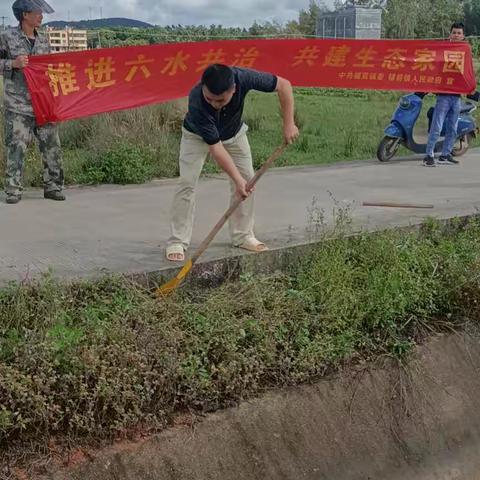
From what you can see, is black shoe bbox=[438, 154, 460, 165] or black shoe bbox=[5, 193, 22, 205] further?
black shoe bbox=[438, 154, 460, 165]

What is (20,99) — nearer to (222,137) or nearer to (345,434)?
(222,137)

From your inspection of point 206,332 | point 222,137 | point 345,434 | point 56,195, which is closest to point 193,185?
point 222,137

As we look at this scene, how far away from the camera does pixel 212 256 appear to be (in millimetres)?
4555

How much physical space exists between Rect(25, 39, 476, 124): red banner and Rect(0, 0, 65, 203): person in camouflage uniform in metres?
0.09

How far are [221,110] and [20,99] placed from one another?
7.85 ft

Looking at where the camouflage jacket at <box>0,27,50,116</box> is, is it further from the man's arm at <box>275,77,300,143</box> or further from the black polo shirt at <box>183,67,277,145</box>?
the man's arm at <box>275,77,300,143</box>

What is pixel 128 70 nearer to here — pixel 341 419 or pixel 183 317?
pixel 183 317

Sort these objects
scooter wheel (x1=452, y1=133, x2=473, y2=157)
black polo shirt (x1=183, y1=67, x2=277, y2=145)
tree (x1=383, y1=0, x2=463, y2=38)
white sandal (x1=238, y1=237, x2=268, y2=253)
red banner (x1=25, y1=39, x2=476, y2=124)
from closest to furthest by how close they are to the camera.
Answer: black polo shirt (x1=183, y1=67, x2=277, y2=145) < white sandal (x1=238, y1=237, x2=268, y2=253) < red banner (x1=25, y1=39, x2=476, y2=124) < scooter wheel (x1=452, y1=133, x2=473, y2=157) < tree (x1=383, y1=0, x2=463, y2=38)

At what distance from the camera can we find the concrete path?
4527 mm

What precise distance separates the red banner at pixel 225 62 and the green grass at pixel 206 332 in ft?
9.46

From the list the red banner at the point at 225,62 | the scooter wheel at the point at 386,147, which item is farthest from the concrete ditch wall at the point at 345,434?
the scooter wheel at the point at 386,147

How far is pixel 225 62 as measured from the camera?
7.84 meters

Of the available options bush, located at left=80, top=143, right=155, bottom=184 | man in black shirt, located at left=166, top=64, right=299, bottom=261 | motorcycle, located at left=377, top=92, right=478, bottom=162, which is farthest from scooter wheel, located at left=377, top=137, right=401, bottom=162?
man in black shirt, located at left=166, top=64, right=299, bottom=261

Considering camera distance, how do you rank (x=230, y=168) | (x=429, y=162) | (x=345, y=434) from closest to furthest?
(x=345, y=434) → (x=230, y=168) → (x=429, y=162)
